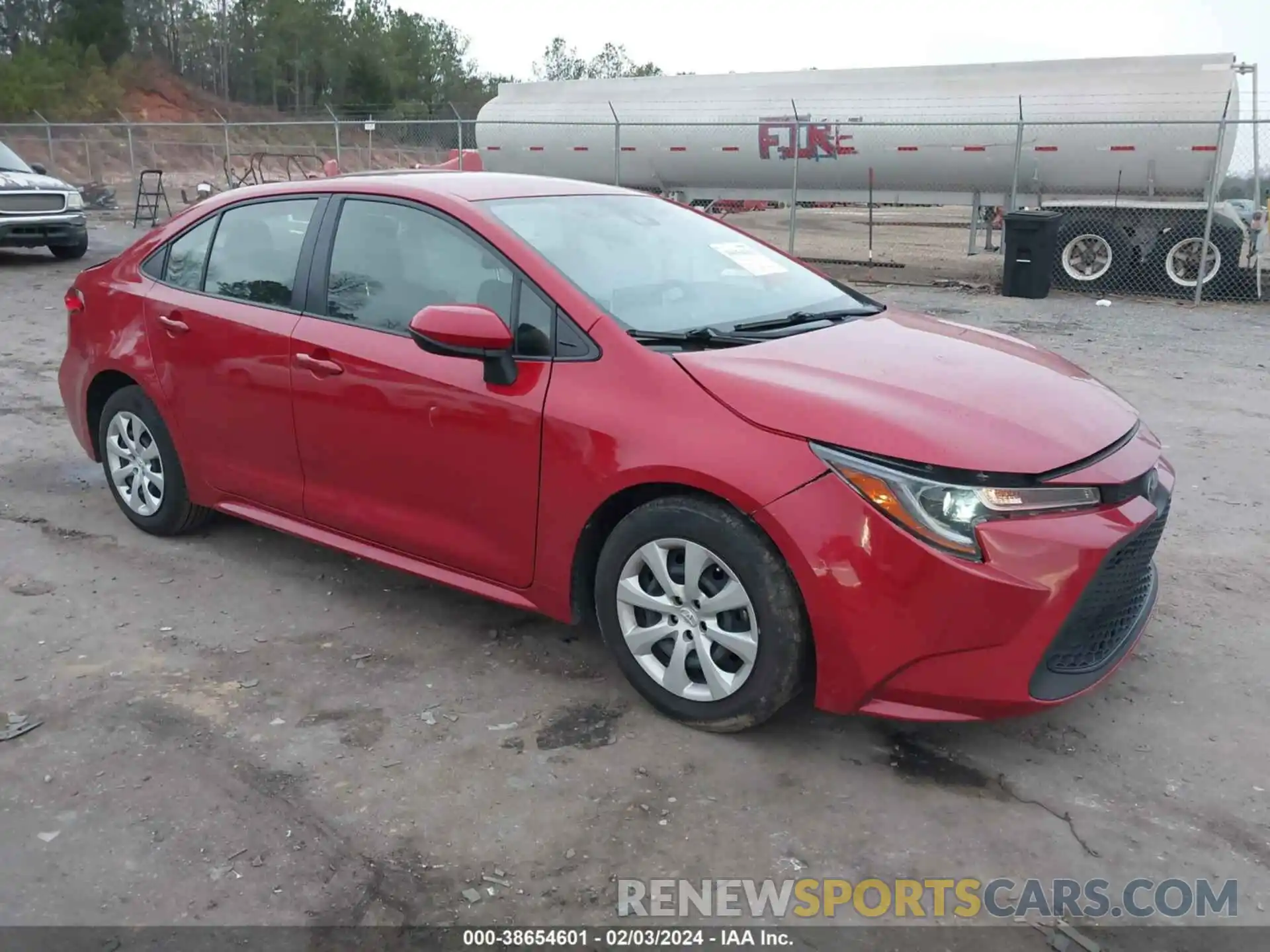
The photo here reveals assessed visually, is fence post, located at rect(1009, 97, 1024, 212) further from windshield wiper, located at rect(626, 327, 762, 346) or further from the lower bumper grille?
the lower bumper grille

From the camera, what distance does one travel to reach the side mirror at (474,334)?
3.44 m

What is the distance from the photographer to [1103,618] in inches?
122

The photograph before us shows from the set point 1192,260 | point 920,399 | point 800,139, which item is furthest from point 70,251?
point 920,399

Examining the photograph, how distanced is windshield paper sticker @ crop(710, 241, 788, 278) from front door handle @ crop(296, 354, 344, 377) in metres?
1.51

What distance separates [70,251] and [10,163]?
1420mm

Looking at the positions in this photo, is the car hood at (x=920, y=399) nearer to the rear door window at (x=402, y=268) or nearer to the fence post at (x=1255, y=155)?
the rear door window at (x=402, y=268)

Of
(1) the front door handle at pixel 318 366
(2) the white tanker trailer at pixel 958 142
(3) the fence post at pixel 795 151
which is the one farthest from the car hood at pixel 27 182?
(1) the front door handle at pixel 318 366

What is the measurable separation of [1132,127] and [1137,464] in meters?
14.0

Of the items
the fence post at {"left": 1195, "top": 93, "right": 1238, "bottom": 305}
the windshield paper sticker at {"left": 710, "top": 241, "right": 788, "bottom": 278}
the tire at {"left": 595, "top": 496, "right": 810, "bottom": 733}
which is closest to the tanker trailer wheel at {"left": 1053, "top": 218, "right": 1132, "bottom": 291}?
the fence post at {"left": 1195, "top": 93, "right": 1238, "bottom": 305}

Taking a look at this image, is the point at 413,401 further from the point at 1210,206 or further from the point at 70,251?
Answer: the point at 70,251

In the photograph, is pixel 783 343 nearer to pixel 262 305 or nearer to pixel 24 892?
pixel 262 305

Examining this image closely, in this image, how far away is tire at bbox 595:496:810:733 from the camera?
3053mm

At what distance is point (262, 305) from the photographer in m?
4.30

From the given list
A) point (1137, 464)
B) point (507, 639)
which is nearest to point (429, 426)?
point (507, 639)
